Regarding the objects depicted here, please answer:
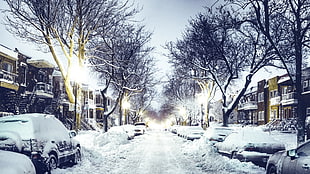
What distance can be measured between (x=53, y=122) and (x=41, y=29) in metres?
11.7

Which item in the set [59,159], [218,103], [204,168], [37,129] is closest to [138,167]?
[204,168]

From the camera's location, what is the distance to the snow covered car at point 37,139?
28.0 feet

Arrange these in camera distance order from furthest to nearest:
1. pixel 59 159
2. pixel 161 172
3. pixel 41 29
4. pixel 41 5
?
pixel 41 29
pixel 41 5
pixel 161 172
pixel 59 159

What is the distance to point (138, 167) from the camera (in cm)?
1220

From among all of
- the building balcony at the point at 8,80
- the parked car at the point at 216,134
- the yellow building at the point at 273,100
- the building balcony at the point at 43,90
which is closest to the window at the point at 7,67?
the building balcony at the point at 8,80

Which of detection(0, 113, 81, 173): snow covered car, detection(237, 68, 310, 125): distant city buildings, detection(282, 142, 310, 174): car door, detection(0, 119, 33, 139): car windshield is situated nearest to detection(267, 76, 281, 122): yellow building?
detection(237, 68, 310, 125): distant city buildings

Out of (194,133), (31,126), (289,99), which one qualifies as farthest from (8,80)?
(289,99)

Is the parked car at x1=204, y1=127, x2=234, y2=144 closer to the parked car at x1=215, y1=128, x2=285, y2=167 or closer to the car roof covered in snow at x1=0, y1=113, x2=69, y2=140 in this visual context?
the parked car at x1=215, y1=128, x2=285, y2=167

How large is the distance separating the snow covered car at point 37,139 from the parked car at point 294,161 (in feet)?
19.1

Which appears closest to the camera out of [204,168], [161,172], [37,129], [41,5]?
[37,129]

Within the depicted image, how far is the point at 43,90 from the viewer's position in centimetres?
3653

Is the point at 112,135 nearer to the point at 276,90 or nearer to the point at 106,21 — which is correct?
the point at 106,21

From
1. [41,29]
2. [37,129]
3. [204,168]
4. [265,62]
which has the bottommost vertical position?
[204,168]

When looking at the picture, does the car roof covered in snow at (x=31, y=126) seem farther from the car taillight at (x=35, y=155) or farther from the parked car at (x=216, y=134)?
the parked car at (x=216, y=134)
